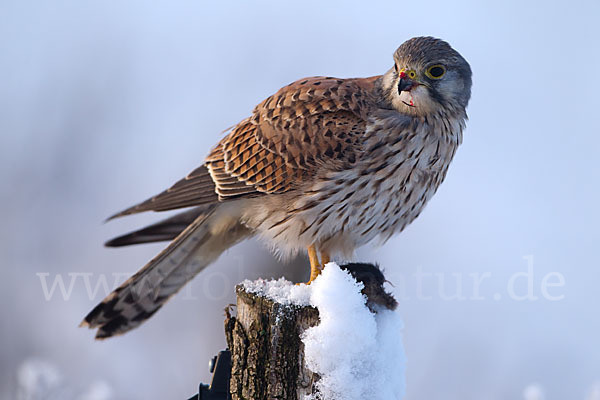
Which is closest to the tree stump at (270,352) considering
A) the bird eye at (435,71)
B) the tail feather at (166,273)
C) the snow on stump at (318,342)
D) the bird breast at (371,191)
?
the snow on stump at (318,342)

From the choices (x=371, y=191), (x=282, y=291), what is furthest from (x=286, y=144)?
(x=282, y=291)

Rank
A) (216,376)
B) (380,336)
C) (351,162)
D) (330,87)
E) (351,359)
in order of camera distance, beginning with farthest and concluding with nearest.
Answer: (330,87) → (351,162) → (216,376) → (380,336) → (351,359)

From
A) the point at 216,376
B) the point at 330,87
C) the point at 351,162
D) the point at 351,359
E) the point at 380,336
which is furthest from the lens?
the point at 330,87

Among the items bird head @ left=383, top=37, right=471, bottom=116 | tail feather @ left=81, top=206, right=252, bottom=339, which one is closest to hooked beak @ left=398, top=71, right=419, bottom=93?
bird head @ left=383, top=37, right=471, bottom=116

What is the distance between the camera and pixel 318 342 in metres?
1.88

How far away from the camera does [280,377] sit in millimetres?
1954

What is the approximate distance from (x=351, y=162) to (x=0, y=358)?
15.5 feet

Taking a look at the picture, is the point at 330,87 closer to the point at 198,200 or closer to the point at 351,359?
the point at 198,200

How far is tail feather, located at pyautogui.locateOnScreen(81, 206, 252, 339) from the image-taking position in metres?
3.13

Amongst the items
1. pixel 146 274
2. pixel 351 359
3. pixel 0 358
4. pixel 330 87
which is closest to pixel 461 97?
pixel 330 87

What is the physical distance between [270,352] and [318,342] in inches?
8.0

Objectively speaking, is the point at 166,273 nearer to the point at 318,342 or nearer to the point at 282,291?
the point at 282,291

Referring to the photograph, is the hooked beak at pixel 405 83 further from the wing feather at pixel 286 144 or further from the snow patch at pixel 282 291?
the snow patch at pixel 282 291

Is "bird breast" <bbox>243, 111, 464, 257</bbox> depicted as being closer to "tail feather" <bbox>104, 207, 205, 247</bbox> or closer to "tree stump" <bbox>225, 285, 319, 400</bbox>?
"tail feather" <bbox>104, 207, 205, 247</bbox>
